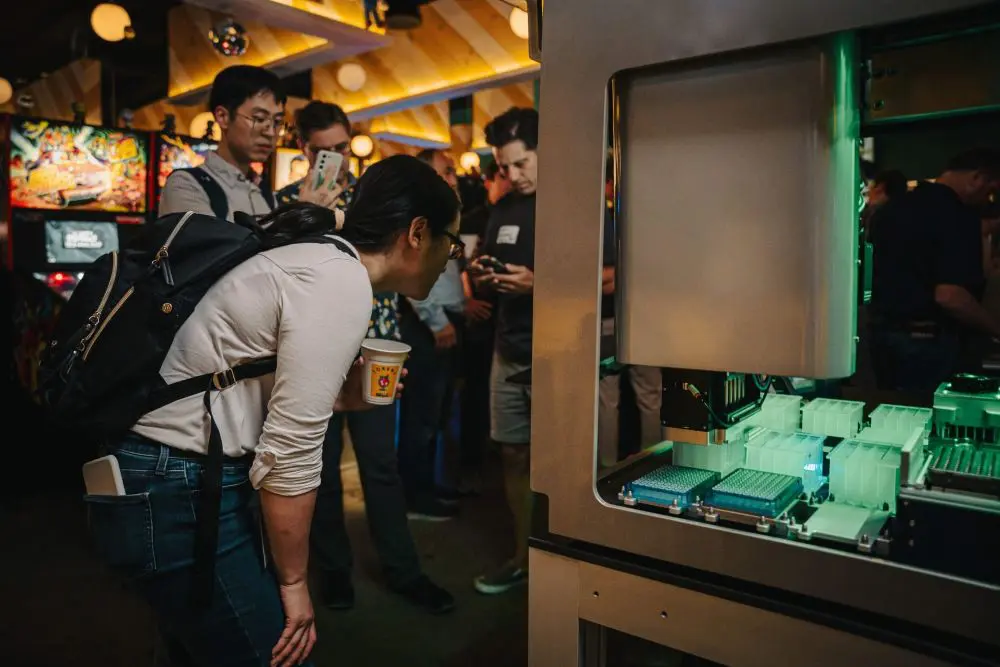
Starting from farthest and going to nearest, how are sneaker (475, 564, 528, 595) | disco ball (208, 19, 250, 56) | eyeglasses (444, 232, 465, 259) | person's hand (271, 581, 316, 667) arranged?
disco ball (208, 19, 250, 56) → sneaker (475, 564, 528, 595) → eyeglasses (444, 232, 465, 259) → person's hand (271, 581, 316, 667)

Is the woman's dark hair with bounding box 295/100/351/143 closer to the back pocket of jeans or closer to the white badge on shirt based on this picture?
the white badge on shirt

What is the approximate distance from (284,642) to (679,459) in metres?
0.73

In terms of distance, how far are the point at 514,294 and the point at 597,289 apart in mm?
1543

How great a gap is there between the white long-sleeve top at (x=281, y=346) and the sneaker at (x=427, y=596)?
1439mm

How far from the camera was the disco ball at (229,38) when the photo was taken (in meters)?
5.42

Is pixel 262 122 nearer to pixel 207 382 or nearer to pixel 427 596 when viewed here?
pixel 207 382

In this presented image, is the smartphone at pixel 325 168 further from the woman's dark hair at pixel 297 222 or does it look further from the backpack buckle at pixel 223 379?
the backpack buckle at pixel 223 379

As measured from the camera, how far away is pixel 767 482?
3.18 ft

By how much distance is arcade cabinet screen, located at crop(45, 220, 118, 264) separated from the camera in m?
4.34

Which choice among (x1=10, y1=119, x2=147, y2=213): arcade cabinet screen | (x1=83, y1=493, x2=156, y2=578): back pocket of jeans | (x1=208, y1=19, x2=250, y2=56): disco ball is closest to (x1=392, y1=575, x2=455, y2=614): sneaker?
(x1=83, y1=493, x2=156, y2=578): back pocket of jeans

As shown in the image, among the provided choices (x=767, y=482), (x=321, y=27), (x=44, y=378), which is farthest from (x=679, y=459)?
(x=321, y=27)

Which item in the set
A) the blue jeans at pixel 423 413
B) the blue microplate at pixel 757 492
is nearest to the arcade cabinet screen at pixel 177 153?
the blue jeans at pixel 423 413

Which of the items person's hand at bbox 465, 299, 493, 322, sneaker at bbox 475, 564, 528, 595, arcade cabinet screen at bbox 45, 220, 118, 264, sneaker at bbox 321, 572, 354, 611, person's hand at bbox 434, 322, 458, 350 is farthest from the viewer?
arcade cabinet screen at bbox 45, 220, 118, 264

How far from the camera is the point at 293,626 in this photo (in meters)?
1.24
